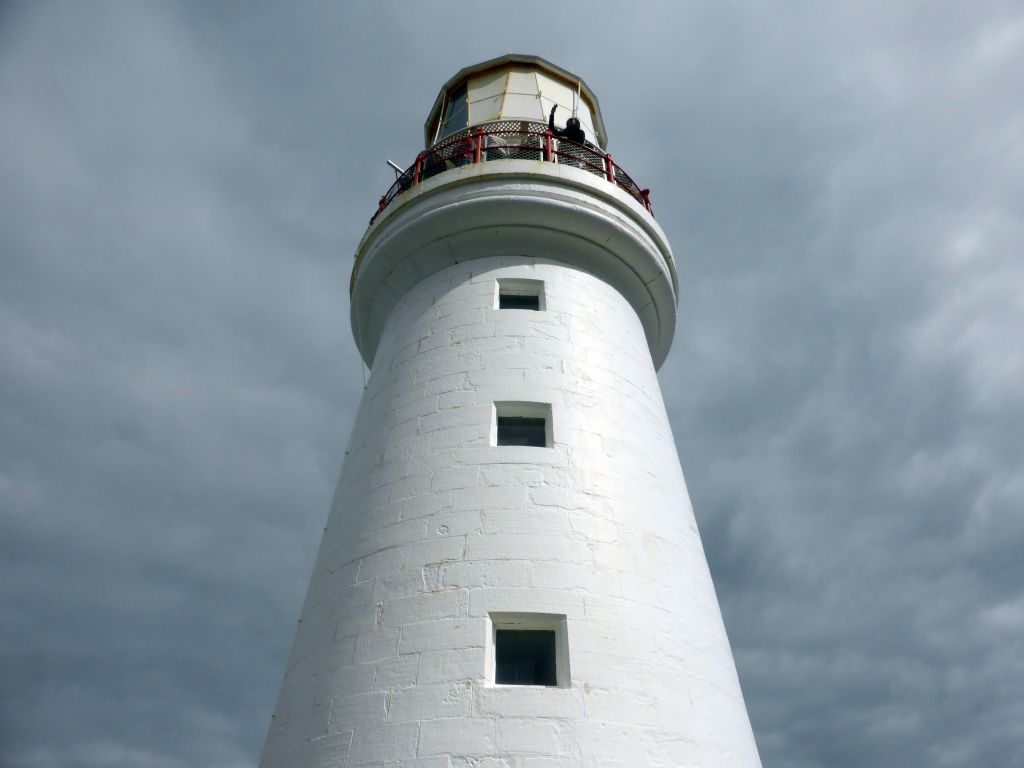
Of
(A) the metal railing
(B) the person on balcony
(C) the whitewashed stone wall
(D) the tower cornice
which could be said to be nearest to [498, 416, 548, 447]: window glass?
(C) the whitewashed stone wall

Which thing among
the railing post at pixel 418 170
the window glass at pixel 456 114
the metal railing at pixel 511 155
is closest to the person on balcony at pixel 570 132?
the metal railing at pixel 511 155

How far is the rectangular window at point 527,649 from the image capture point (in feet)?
21.6

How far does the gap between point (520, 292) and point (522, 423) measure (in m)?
2.63

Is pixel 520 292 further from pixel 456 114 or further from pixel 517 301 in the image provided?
pixel 456 114

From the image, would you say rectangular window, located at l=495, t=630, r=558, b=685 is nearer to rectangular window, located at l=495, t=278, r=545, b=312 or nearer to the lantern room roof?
rectangular window, located at l=495, t=278, r=545, b=312

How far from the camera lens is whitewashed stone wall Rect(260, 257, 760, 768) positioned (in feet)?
20.5

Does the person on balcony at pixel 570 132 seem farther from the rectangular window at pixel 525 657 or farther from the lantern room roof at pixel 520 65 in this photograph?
the rectangular window at pixel 525 657

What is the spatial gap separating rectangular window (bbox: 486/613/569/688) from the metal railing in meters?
7.72

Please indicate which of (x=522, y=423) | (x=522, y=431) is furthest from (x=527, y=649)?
(x=522, y=423)

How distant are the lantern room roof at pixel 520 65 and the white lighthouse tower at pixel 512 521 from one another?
551 centimetres

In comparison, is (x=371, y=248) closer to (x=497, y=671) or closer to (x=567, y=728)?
(x=497, y=671)

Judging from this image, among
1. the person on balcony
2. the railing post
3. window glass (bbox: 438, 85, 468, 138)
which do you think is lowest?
the railing post

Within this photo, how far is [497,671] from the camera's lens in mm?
6625

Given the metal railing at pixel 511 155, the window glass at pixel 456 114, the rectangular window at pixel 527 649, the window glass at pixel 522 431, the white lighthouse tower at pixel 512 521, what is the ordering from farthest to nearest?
the window glass at pixel 456 114
the metal railing at pixel 511 155
the window glass at pixel 522 431
the rectangular window at pixel 527 649
the white lighthouse tower at pixel 512 521
